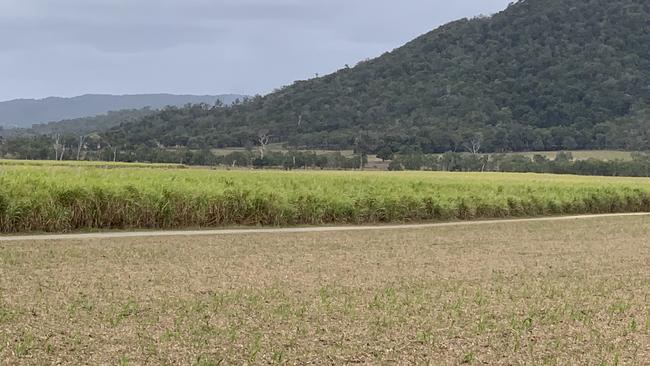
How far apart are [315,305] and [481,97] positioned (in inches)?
2812

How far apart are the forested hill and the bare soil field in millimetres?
55528

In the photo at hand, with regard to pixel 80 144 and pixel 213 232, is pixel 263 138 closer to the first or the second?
pixel 80 144

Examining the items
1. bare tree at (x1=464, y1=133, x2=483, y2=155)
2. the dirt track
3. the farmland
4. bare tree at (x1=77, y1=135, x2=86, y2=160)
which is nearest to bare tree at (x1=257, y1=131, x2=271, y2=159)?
bare tree at (x1=77, y1=135, x2=86, y2=160)

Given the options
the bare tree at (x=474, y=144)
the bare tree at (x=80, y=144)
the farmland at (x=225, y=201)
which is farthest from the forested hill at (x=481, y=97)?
the farmland at (x=225, y=201)

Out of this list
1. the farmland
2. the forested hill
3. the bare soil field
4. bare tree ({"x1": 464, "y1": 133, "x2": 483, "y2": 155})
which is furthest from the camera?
the forested hill

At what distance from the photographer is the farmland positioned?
48.0ft

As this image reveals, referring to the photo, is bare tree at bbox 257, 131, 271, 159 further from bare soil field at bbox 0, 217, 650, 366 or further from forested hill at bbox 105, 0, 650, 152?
bare soil field at bbox 0, 217, 650, 366

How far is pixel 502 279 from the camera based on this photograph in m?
9.12

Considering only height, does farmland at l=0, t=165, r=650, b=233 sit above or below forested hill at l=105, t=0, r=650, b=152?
below

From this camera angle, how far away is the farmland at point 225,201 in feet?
48.0

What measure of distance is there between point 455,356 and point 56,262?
21.5ft

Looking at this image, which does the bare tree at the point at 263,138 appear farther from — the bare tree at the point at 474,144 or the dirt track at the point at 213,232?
the dirt track at the point at 213,232

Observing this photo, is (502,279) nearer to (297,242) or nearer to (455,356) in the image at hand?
(455,356)

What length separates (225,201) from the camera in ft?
56.5
